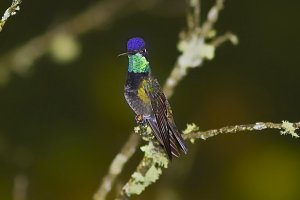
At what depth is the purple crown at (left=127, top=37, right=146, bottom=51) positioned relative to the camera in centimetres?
250

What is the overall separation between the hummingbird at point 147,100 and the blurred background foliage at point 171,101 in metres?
8.28

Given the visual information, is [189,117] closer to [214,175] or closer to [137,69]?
[214,175]

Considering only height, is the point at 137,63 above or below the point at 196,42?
below

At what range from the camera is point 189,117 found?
11969 mm

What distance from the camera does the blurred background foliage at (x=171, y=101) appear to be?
36.6ft

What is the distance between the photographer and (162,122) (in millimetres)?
2408

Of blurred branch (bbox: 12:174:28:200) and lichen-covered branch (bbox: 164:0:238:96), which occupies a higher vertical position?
lichen-covered branch (bbox: 164:0:238:96)

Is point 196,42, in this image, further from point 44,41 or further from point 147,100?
point 44,41

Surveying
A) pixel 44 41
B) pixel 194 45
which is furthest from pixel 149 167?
pixel 44 41

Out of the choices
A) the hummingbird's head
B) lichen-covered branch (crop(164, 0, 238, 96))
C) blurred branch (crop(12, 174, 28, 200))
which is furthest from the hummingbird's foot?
lichen-covered branch (crop(164, 0, 238, 96))

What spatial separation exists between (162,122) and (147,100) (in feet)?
0.35

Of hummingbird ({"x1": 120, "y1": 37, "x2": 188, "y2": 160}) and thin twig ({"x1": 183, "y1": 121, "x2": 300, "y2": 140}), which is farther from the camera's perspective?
thin twig ({"x1": 183, "y1": 121, "x2": 300, "y2": 140})

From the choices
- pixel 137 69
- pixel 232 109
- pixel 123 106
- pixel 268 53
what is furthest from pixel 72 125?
pixel 137 69

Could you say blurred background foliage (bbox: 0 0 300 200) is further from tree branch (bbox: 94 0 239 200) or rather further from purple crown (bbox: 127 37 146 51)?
purple crown (bbox: 127 37 146 51)
